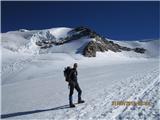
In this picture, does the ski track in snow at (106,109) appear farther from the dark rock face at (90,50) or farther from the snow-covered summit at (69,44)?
the snow-covered summit at (69,44)

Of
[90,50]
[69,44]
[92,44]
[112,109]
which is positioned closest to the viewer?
[112,109]

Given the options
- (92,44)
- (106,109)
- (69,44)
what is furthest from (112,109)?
(69,44)

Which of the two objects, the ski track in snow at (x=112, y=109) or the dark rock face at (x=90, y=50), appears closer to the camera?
the ski track in snow at (x=112, y=109)

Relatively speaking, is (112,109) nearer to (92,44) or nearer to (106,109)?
(106,109)

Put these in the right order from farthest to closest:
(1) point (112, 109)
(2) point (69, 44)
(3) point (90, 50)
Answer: (2) point (69, 44) < (3) point (90, 50) < (1) point (112, 109)

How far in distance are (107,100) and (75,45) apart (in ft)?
220

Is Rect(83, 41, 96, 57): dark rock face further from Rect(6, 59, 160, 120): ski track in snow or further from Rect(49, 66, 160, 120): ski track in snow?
Rect(49, 66, 160, 120): ski track in snow

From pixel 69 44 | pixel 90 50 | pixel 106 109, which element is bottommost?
pixel 106 109

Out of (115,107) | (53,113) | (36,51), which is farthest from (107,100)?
(36,51)

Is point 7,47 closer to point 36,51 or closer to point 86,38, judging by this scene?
point 36,51

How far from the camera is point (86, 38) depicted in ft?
285

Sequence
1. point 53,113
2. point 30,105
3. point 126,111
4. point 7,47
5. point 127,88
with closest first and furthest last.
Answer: point 126,111 → point 53,113 → point 30,105 → point 127,88 → point 7,47

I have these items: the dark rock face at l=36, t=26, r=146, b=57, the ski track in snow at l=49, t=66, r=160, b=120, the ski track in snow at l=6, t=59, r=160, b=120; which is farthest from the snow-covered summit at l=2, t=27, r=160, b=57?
the ski track in snow at l=49, t=66, r=160, b=120

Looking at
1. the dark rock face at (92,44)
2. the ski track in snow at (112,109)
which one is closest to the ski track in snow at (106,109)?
the ski track in snow at (112,109)
